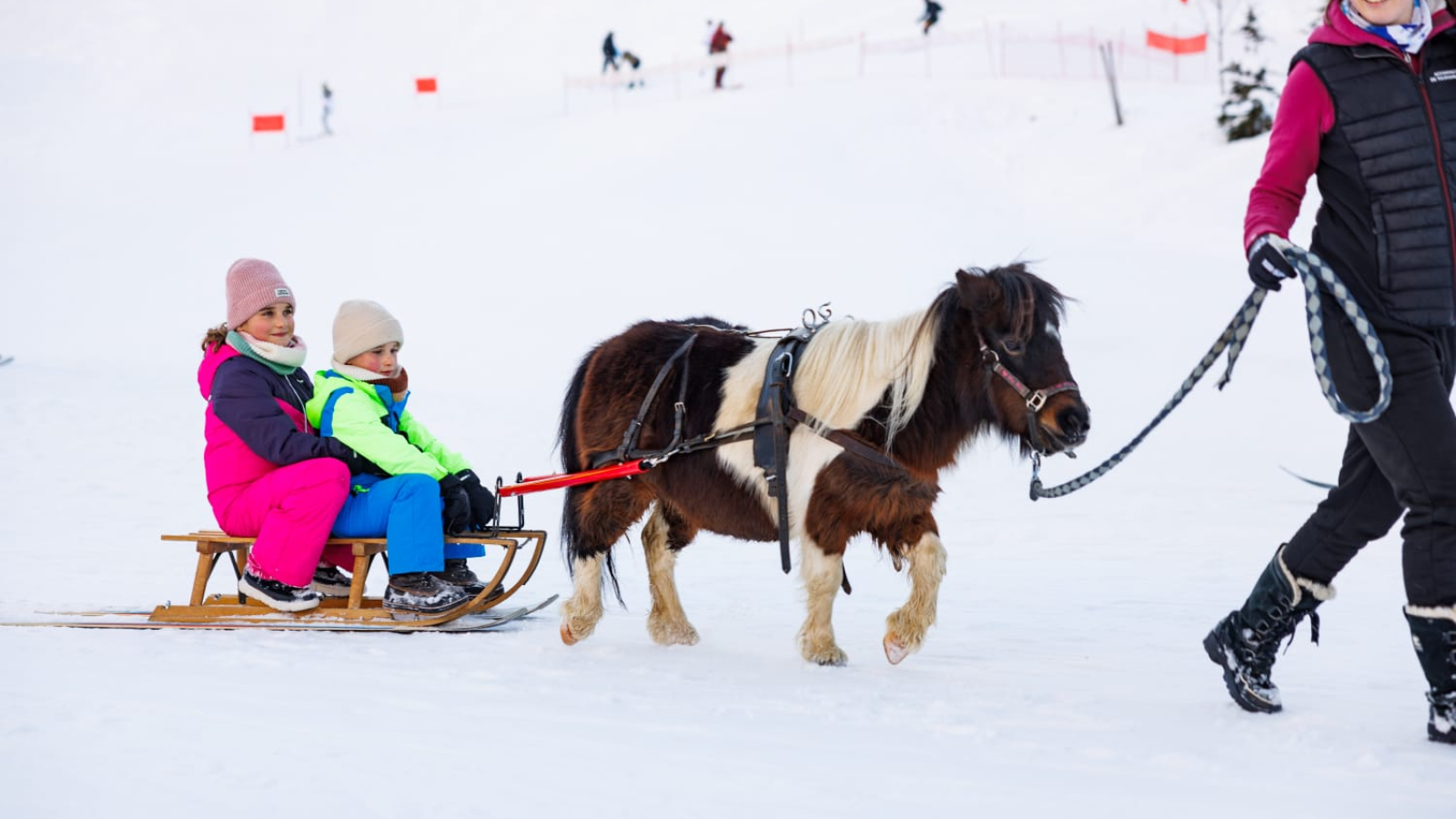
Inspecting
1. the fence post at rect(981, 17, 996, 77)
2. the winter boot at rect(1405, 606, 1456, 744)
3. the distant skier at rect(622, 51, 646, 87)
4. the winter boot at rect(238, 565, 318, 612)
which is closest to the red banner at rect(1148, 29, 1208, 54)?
the fence post at rect(981, 17, 996, 77)

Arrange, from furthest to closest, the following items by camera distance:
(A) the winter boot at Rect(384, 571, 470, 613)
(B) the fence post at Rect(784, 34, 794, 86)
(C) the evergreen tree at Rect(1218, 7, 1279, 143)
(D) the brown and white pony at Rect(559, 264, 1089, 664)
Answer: (B) the fence post at Rect(784, 34, 794, 86)
(C) the evergreen tree at Rect(1218, 7, 1279, 143)
(A) the winter boot at Rect(384, 571, 470, 613)
(D) the brown and white pony at Rect(559, 264, 1089, 664)

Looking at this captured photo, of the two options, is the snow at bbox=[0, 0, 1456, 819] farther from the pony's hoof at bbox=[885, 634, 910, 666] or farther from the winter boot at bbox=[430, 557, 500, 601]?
the winter boot at bbox=[430, 557, 500, 601]

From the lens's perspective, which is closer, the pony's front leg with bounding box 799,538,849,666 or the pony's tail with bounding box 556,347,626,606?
the pony's front leg with bounding box 799,538,849,666

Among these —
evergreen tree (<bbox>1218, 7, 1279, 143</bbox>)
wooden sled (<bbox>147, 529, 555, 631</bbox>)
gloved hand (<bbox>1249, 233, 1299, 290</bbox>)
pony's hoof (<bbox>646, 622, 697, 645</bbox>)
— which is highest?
evergreen tree (<bbox>1218, 7, 1279, 143</bbox>)

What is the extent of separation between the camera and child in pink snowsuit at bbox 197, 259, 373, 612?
16.1ft

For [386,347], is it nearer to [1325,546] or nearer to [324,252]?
[1325,546]

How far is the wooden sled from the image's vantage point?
4938 millimetres

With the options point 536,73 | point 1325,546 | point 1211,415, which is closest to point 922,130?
point 1211,415

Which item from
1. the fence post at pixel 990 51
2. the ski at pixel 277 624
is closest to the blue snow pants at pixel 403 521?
the ski at pixel 277 624

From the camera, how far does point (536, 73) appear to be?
46.6m

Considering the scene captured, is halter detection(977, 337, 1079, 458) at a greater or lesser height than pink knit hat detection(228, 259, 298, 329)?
lesser

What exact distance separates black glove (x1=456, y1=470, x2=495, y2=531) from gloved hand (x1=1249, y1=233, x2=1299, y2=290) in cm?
322

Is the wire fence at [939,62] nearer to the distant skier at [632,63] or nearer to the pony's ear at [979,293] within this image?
the distant skier at [632,63]

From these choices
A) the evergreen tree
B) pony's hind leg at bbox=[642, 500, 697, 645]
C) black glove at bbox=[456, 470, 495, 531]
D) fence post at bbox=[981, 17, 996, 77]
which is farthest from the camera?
fence post at bbox=[981, 17, 996, 77]
